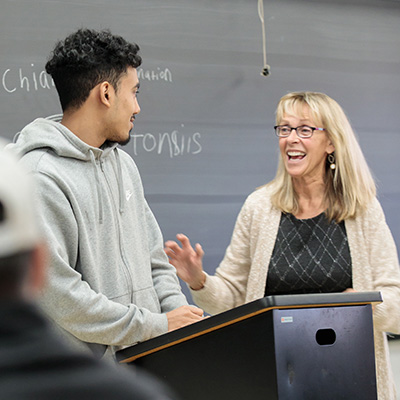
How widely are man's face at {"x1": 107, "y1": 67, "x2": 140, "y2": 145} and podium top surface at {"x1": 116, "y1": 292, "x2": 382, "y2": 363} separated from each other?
2.06 ft

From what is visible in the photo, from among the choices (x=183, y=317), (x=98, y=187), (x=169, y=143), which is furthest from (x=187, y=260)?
(x=169, y=143)

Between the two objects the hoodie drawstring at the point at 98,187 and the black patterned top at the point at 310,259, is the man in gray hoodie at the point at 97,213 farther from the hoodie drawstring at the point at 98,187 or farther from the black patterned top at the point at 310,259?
the black patterned top at the point at 310,259

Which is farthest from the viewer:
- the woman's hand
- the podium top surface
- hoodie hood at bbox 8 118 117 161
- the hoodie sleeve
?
the woman's hand

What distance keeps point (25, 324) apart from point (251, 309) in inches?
34.9

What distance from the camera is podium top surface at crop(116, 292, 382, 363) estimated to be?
1.25 metres

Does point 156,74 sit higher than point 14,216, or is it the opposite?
point 156,74

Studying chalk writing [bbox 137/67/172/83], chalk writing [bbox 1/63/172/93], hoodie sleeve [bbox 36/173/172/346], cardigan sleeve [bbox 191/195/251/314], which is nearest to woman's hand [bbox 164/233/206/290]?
cardigan sleeve [bbox 191/195/251/314]

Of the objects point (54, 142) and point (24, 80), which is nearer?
point (54, 142)

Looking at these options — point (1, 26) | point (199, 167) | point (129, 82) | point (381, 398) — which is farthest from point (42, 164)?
point (199, 167)

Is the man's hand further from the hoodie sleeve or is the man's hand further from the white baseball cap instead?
the white baseball cap

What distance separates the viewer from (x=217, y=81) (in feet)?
10.7

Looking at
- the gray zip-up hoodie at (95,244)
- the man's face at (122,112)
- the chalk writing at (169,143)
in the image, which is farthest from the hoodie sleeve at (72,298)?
the chalk writing at (169,143)

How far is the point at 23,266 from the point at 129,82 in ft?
4.90

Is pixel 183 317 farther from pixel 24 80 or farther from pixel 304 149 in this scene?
pixel 24 80
